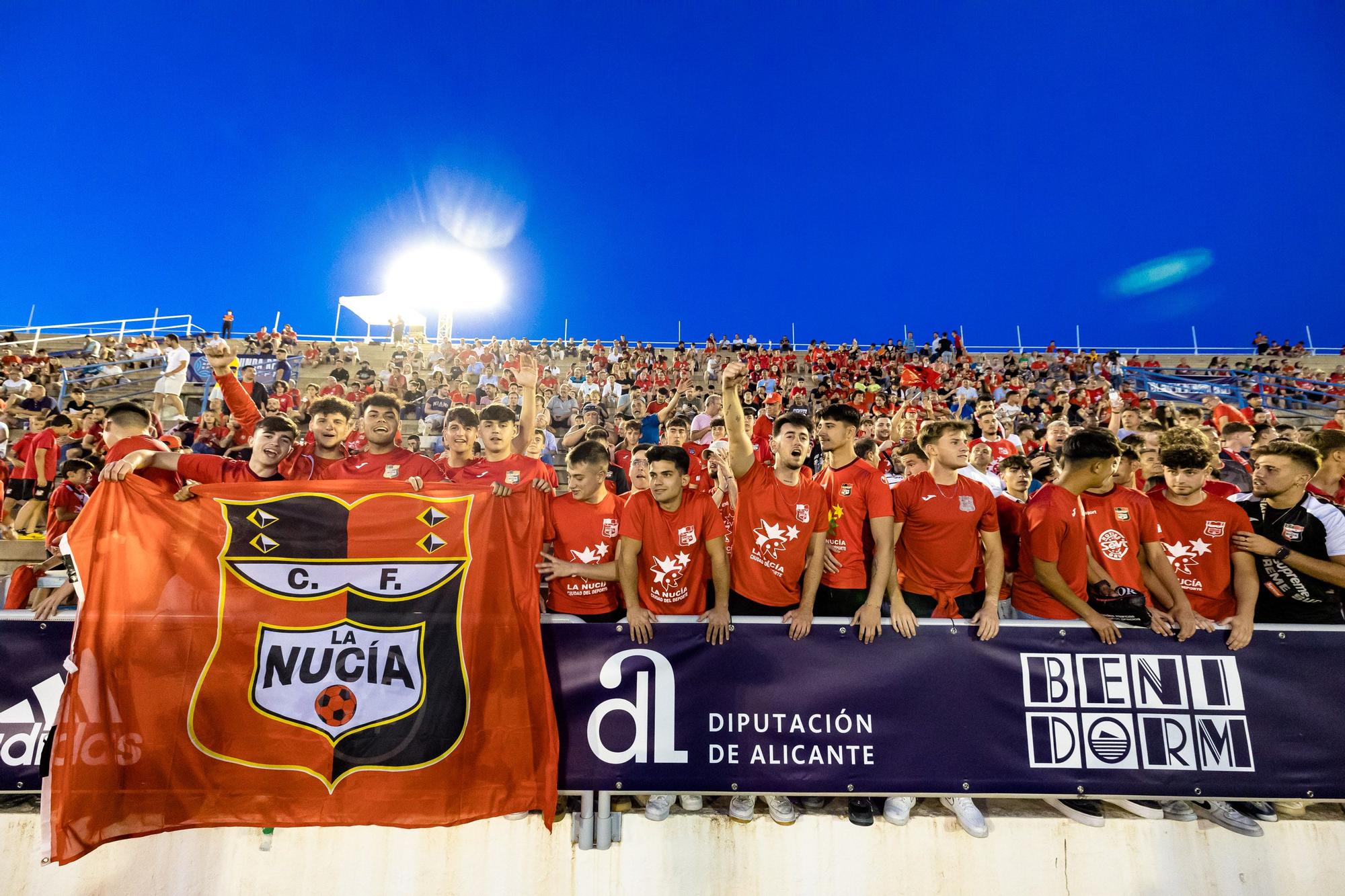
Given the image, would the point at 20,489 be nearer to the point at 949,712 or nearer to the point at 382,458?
the point at 382,458

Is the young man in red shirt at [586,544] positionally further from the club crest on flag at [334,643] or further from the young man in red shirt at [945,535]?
the young man in red shirt at [945,535]

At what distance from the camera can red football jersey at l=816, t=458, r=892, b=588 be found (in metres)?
3.95

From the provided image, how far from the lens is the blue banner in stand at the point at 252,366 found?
50.5 feet

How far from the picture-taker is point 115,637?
3.26m

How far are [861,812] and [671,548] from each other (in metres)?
1.70

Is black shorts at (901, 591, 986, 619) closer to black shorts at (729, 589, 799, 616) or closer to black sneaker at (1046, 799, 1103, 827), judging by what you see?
black shorts at (729, 589, 799, 616)

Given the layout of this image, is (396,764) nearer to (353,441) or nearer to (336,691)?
(336,691)

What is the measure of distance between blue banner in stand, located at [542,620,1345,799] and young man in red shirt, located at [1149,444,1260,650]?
504 mm

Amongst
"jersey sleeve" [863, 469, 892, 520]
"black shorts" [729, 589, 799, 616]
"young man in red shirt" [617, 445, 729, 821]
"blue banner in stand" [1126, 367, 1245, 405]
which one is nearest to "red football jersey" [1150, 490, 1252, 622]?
"jersey sleeve" [863, 469, 892, 520]

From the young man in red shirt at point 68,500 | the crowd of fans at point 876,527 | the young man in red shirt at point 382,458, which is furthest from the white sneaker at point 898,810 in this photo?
the young man in red shirt at point 68,500

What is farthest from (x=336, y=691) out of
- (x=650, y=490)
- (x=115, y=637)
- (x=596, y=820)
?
(x=650, y=490)

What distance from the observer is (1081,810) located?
3402 millimetres

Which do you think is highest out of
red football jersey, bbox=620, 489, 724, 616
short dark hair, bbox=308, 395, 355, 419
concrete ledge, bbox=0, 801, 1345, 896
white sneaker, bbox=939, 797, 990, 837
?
short dark hair, bbox=308, 395, 355, 419

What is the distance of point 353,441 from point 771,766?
29.2 ft
